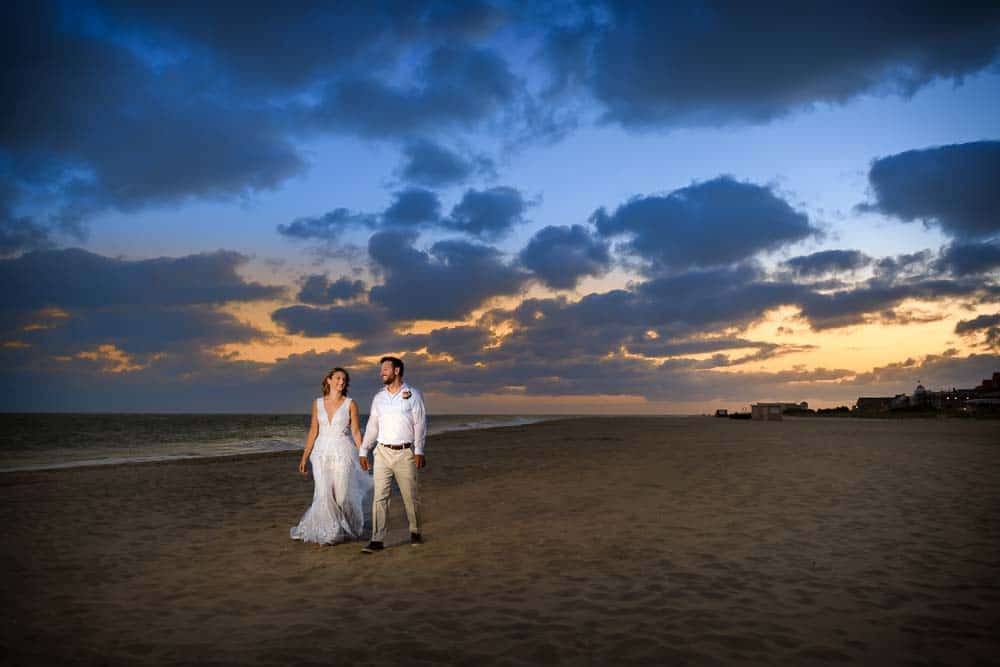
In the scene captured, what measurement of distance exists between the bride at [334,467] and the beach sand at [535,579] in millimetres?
424

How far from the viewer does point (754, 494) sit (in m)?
13.4

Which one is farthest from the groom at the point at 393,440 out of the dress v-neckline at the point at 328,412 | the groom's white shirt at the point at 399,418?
the dress v-neckline at the point at 328,412

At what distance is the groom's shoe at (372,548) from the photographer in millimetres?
8852

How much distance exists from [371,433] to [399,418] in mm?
596

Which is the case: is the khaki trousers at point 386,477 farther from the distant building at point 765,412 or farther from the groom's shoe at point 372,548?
the distant building at point 765,412

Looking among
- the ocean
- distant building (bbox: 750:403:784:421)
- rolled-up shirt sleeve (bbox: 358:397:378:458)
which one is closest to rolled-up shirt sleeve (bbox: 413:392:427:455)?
rolled-up shirt sleeve (bbox: 358:397:378:458)

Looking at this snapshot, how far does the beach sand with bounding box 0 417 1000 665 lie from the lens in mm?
5309

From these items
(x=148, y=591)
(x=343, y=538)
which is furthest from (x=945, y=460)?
(x=148, y=591)

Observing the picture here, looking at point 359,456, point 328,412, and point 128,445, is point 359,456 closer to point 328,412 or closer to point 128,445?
point 328,412

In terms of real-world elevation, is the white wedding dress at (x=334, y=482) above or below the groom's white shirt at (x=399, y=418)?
below

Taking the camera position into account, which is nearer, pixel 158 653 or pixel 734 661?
pixel 734 661

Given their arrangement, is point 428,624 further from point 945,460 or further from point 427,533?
point 945,460

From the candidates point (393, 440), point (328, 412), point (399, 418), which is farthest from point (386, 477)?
point (328, 412)

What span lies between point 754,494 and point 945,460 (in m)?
10.9
